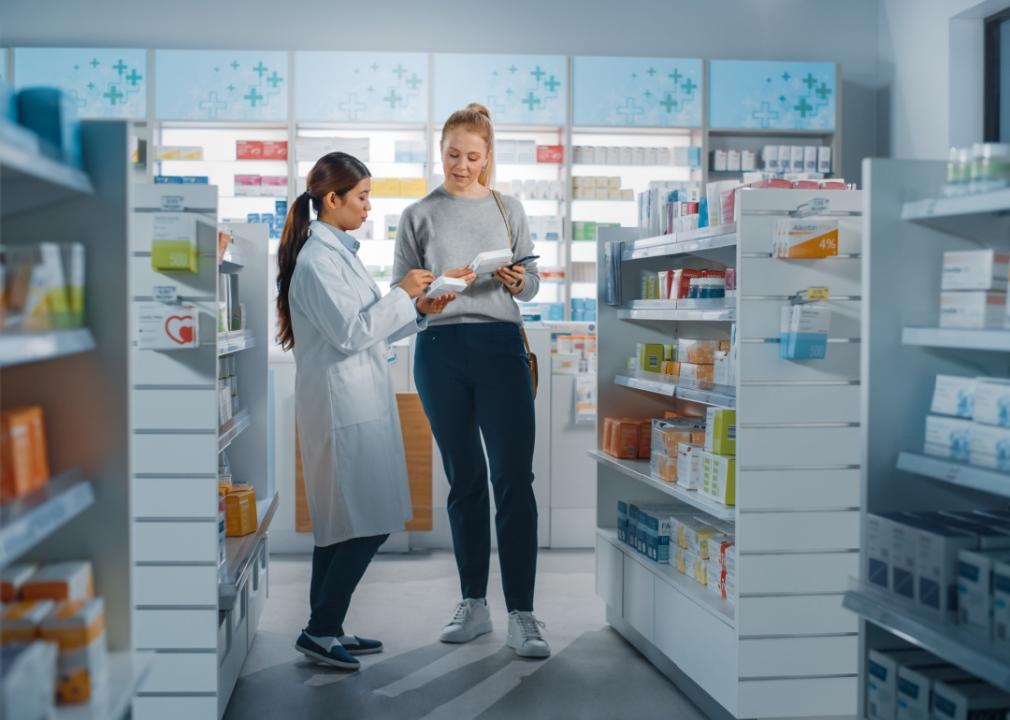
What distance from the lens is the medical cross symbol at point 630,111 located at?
279 inches

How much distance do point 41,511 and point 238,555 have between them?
5.81 feet

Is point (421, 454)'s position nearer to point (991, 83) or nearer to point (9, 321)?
point (9, 321)

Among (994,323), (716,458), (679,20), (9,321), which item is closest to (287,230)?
(716,458)

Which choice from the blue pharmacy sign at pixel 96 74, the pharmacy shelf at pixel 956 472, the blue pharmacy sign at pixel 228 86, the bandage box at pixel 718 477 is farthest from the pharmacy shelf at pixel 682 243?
the blue pharmacy sign at pixel 96 74

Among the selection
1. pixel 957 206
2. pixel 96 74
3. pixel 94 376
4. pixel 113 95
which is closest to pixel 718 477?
pixel 957 206

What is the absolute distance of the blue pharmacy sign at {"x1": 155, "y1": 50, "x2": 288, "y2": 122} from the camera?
6859mm

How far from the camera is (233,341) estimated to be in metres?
3.37

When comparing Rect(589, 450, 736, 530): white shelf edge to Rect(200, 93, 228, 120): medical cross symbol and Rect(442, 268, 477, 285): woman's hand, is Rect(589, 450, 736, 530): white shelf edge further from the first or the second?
Rect(200, 93, 228, 120): medical cross symbol

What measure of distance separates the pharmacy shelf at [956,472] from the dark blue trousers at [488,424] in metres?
1.69

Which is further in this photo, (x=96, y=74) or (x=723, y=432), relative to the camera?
(x=96, y=74)

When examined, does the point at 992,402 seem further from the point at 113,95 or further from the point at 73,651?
the point at 113,95

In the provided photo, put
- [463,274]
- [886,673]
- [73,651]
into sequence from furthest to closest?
[463,274], [886,673], [73,651]

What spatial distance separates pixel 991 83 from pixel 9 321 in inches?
275

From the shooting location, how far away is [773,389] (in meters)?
2.91
